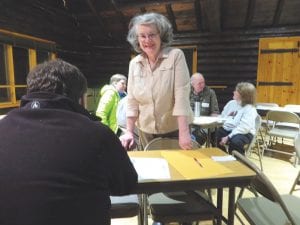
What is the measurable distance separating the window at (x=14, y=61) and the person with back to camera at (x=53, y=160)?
14.0 ft

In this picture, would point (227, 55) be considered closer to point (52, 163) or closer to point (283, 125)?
point (283, 125)

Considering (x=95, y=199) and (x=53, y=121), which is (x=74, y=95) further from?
(x=95, y=199)

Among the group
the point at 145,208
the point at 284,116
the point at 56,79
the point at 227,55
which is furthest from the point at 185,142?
the point at 227,55

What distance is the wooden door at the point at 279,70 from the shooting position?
5.99m

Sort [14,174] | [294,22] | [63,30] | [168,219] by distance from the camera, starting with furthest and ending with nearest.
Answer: [63,30], [294,22], [168,219], [14,174]

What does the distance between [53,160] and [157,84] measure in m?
1.02

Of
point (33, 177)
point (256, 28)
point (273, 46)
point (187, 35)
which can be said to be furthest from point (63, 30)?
point (33, 177)

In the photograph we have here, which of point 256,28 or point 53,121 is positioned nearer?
point 53,121

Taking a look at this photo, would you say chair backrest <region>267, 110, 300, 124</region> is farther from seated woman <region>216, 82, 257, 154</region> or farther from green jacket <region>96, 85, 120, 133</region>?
green jacket <region>96, 85, 120, 133</region>

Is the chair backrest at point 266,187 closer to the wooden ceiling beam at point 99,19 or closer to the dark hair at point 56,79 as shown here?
the dark hair at point 56,79

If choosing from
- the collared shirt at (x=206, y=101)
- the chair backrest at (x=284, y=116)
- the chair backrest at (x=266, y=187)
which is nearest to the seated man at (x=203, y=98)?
the collared shirt at (x=206, y=101)

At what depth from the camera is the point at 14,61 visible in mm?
4902

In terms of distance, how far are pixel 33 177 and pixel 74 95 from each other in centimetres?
30

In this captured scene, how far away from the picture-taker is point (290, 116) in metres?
3.71
